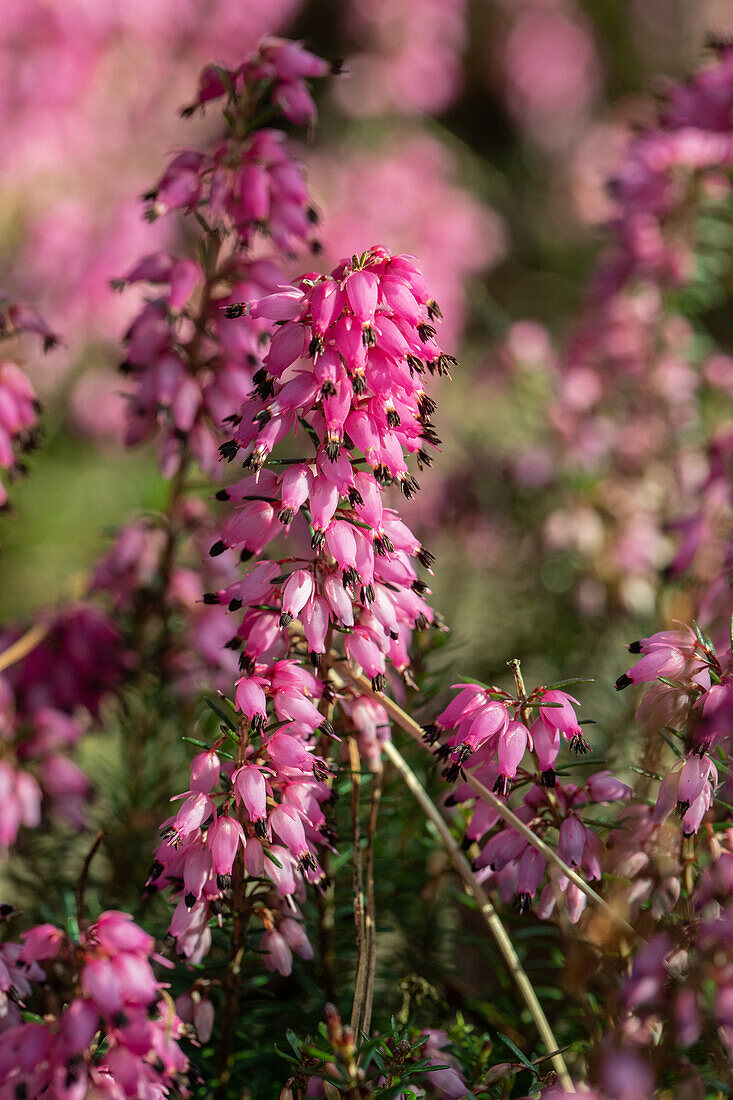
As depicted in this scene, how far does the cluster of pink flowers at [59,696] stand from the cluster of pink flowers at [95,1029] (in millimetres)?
716

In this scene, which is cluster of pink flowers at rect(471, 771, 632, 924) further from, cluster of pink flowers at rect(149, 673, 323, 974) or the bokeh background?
the bokeh background

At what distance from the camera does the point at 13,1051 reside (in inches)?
37.9

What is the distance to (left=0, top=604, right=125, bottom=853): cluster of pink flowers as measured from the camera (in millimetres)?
1755

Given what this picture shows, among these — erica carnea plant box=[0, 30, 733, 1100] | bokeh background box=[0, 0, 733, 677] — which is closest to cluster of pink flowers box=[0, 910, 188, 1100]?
erica carnea plant box=[0, 30, 733, 1100]

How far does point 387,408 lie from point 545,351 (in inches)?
84.1

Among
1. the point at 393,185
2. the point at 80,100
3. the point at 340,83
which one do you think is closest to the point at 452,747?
the point at 393,185

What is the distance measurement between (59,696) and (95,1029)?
1.03m

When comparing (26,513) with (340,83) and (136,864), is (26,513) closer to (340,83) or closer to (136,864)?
(136,864)

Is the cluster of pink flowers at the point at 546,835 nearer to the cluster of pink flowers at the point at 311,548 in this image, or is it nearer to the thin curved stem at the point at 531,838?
the thin curved stem at the point at 531,838

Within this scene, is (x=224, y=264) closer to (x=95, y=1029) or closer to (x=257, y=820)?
(x=257, y=820)

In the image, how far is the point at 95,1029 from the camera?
91cm

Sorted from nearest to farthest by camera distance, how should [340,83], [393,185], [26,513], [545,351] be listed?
1. [545,351]
2. [26,513]
3. [393,185]
4. [340,83]

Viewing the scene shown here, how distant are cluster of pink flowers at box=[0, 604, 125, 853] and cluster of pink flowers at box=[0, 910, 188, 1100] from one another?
2.35ft

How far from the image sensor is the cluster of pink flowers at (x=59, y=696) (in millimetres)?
1755
